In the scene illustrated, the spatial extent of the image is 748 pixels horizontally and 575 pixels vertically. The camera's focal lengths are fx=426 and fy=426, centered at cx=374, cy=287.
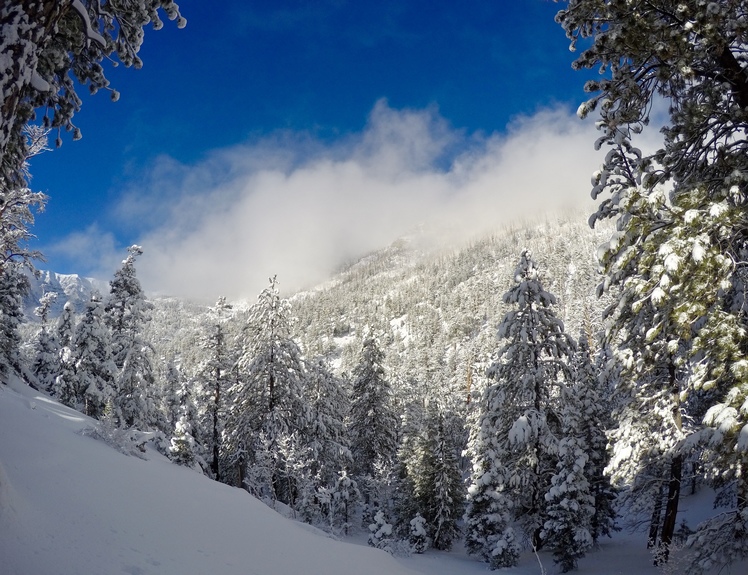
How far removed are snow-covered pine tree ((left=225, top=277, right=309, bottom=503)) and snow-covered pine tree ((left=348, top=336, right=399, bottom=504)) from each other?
10044 millimetres

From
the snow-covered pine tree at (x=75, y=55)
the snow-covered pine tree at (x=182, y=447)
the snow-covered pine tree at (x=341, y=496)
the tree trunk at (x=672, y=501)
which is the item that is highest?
the snow-covered pine tree at (x=75, y=55)

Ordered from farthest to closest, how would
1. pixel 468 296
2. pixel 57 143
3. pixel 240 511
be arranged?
pixel 468 296 → pixel 240 511 → pixel 57 143

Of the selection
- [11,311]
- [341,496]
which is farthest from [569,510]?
[11,311]

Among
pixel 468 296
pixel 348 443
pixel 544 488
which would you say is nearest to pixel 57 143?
pixel 544 488

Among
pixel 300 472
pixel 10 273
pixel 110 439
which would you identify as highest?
pixel 10 273

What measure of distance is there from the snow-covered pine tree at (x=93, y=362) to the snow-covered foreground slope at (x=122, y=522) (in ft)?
48.6

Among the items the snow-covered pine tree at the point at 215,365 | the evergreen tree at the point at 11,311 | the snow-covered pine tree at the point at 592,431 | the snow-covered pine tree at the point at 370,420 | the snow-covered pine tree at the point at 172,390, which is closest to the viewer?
the snow-covered pine tree at the point at 592,431

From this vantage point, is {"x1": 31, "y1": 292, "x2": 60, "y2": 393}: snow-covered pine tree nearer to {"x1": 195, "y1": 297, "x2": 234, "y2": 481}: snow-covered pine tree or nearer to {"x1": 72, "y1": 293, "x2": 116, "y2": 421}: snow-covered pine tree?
{"x1": 72, "y1": 293, "x2": 116, "y2": 421}: snow-covered pine tree

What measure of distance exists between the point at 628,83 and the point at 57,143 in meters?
8.27

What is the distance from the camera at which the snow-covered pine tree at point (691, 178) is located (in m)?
5.16

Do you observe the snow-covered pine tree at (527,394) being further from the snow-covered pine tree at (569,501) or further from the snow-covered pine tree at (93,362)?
the snow-covered pine tree at (93,362)

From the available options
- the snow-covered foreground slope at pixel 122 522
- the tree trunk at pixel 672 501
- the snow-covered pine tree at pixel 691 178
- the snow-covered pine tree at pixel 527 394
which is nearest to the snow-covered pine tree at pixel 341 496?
the snow-covered pine tree at pixel 527 394

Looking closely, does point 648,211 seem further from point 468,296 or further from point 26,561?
point 468,296

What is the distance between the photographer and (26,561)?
13.2ft
